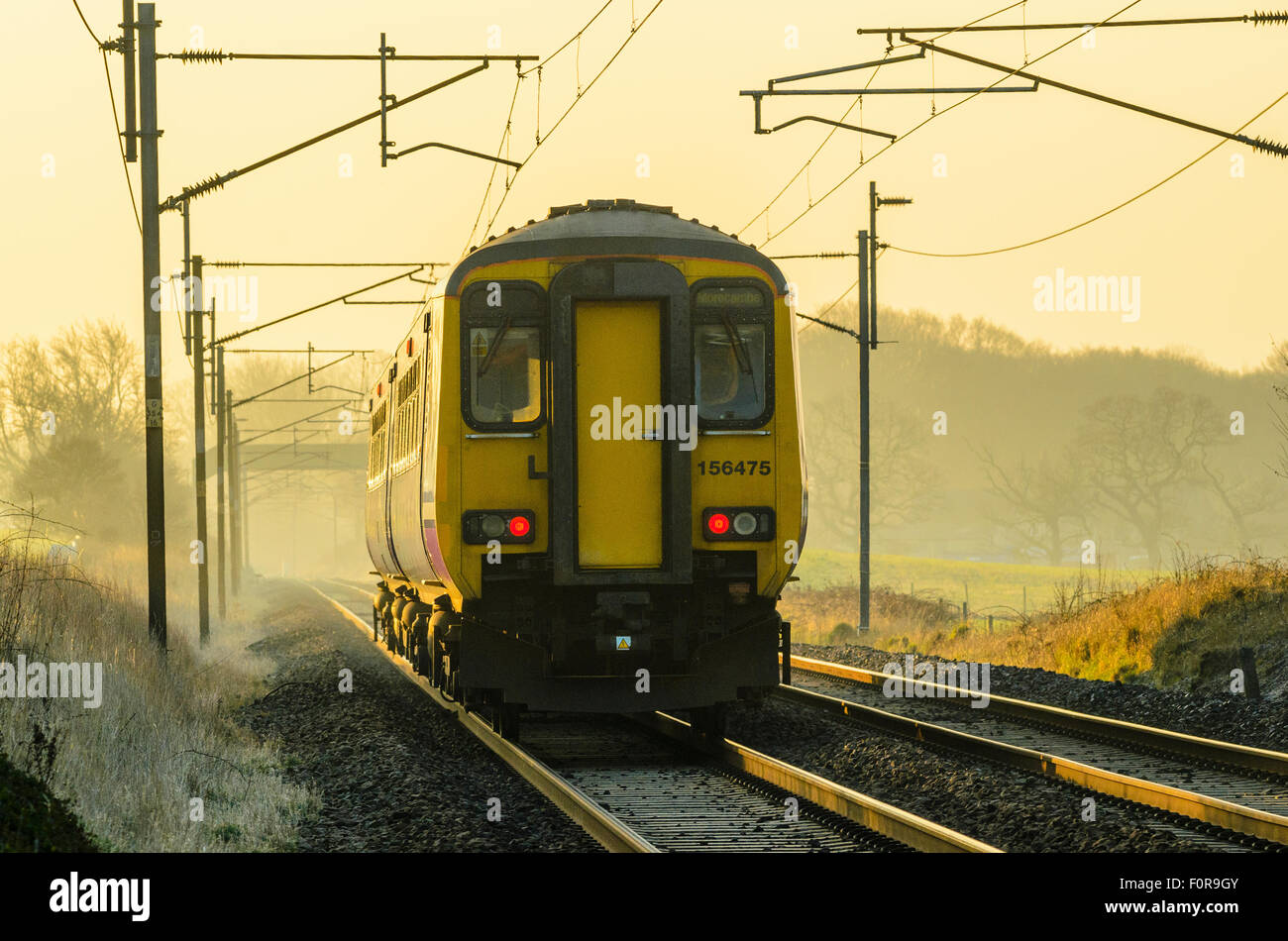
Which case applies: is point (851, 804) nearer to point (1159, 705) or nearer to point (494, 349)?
point (494, 349)

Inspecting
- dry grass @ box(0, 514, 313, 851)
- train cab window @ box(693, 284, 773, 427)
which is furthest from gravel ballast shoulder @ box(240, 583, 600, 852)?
train cab window @ box(693, 284, 773, 427)

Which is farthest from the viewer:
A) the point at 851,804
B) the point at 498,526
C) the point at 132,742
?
the point at 498,526

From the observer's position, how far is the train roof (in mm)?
11180

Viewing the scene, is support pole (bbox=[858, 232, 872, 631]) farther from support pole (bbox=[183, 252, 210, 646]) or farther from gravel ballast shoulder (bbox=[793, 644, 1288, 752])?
support pole (bbox=[183, 252, 210, 646])

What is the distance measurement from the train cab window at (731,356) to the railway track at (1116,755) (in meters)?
3.06

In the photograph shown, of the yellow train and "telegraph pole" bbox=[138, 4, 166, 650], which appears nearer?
the yellow train

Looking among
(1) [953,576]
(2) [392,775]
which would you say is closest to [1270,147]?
(2) [392,775]

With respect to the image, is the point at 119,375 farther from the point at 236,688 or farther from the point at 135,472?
the point at 236,688

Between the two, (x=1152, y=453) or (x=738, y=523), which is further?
(x=1152, y=453)

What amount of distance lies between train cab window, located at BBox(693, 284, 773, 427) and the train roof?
292 mm

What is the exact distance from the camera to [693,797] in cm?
987

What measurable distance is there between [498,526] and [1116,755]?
523 cm

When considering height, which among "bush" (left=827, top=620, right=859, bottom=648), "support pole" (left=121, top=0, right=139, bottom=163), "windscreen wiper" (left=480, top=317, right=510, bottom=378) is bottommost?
"bush" (left=827, top=620, right=859, bottom=648)

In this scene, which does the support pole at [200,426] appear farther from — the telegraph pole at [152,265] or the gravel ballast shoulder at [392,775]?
the telegraph pole at [152,265]
